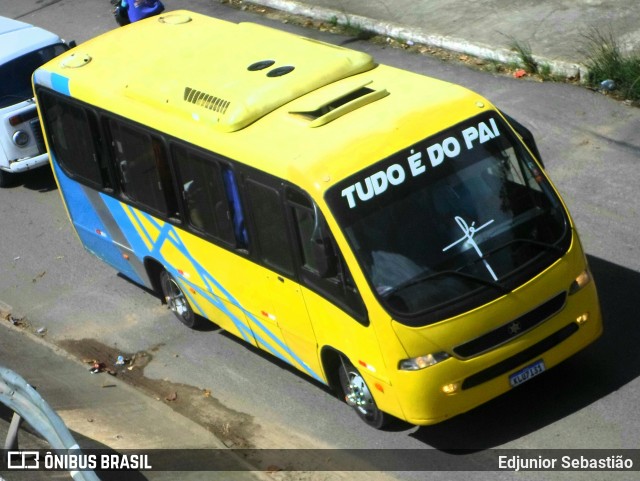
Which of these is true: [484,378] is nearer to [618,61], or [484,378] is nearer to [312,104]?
[312,104]

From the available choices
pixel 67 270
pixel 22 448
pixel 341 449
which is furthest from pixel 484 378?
pixel 67 270

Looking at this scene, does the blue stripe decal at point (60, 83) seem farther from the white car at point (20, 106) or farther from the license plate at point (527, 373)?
the license plate at point (527, 373)

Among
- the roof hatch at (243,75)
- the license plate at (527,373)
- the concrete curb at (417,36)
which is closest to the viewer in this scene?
the license plate at (527,373)

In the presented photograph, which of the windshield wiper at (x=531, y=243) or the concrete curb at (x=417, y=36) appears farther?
the concrete curb at (x=417, y=36)

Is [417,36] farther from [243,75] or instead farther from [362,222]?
[362,222]

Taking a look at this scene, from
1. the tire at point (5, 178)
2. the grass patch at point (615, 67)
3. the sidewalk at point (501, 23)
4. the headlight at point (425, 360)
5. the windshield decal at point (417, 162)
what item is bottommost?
the tire at point (5, 178)

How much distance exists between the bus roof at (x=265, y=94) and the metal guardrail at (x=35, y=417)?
8.25 feet

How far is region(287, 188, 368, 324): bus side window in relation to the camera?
27.6 ft

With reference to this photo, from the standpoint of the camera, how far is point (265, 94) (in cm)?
953

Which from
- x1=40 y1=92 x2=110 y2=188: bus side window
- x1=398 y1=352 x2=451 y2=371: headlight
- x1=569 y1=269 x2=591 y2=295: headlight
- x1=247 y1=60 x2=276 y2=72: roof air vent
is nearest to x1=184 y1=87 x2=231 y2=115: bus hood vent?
x1=247 y1=60 x2=276 y2=72: roof air vent

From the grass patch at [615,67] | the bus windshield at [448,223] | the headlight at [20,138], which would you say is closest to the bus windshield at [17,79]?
the headlight at [20,138]

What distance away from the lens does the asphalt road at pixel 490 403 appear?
8859 millimetres

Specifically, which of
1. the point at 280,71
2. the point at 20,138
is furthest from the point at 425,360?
the point at 20,138

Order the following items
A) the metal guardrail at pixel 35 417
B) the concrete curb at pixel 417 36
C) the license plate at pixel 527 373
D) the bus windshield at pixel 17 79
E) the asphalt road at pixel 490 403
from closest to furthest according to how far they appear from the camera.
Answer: the metal guardrail at pixel 35 417
the license plate at pixel 527 373
the asphalt road at pixel 490 403
the concrete curb at pixel 417 36
the bus windshield at pixel 17 79
